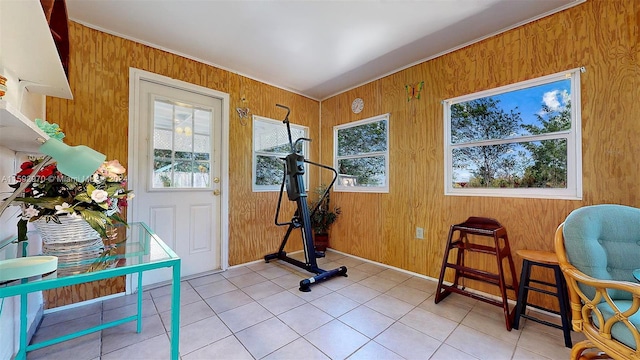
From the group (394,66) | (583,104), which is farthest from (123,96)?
(583,104)

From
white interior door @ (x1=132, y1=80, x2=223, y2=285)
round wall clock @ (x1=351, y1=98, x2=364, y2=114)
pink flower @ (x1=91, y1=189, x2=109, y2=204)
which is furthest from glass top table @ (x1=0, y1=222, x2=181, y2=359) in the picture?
round wall clock @ (x1=351, y1=98, x2=364, y2=114)

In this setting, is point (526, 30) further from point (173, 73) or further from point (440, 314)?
point (173, 73)

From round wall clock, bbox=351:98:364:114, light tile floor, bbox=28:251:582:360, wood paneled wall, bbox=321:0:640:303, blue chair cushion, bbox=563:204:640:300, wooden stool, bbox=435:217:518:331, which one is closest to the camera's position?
blue chair cushion, bbox=563:204:640:300

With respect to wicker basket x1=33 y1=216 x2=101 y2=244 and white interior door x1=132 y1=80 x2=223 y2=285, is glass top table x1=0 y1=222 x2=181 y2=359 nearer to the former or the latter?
wicker basket x1=33 y1=216 x2=101 y2=244

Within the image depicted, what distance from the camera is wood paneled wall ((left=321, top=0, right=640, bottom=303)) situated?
66.9 inches

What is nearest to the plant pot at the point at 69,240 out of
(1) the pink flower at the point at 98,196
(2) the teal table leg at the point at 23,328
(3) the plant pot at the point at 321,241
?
(1) the pink flower at the point at 98,196

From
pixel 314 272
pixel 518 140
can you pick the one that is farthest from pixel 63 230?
pixel 518 140

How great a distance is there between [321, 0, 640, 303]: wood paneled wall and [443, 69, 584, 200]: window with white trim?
62 mm

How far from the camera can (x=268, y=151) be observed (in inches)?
134

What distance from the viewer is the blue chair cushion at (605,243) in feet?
4.06

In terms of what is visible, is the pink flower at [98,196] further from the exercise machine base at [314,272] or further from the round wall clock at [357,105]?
the round wall clock at [357,105]

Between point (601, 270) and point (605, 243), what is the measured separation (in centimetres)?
20

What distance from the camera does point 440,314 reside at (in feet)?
6.44

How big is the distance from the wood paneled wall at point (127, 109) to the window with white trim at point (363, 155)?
75cm
